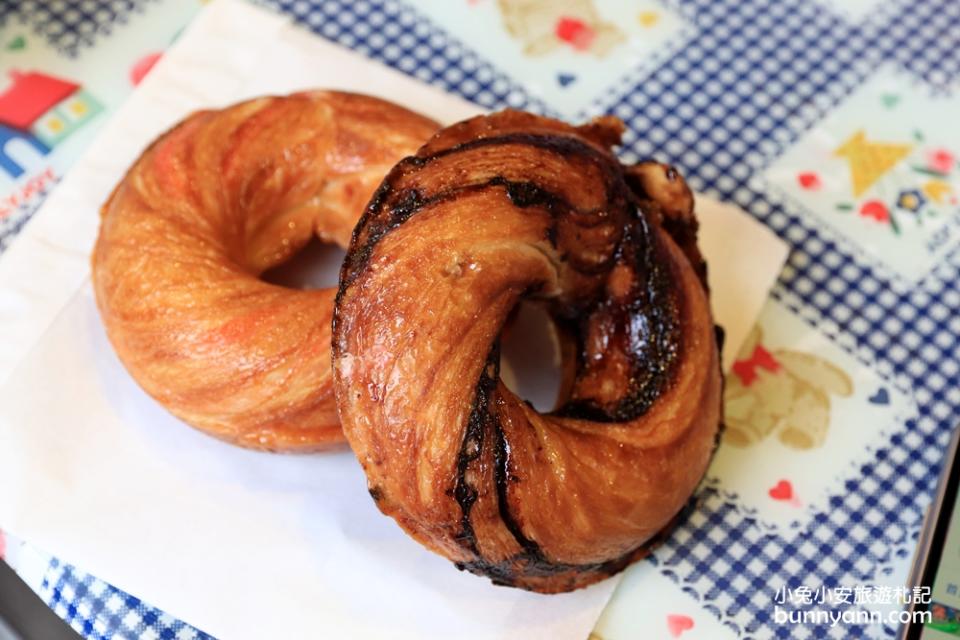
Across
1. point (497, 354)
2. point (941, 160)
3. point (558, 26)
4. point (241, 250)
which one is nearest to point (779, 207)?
point (941, 160)

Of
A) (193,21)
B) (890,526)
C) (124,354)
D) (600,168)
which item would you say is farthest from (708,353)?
(193,21)

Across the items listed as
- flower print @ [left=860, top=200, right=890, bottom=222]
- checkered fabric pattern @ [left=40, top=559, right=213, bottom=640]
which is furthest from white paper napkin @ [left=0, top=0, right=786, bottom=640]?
flower print @ [left=860, top=200, right=890, bottom=222]

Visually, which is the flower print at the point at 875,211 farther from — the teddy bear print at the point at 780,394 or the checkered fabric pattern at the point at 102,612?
the checkered fabric pattern at the point at 102,612

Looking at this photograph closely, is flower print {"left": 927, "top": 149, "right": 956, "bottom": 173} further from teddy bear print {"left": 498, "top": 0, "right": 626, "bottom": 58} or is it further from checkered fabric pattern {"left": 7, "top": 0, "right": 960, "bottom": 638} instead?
teddy bear print {"left": 498, "top": 0, "right": 626, "bottom": 58}

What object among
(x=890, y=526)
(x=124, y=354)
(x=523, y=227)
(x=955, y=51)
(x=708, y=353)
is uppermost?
(x=523, y=227)

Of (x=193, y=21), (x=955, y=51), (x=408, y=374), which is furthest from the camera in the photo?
(x=955, y=51)

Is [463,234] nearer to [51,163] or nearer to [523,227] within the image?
[523,227]

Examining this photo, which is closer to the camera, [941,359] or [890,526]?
[890,526]
